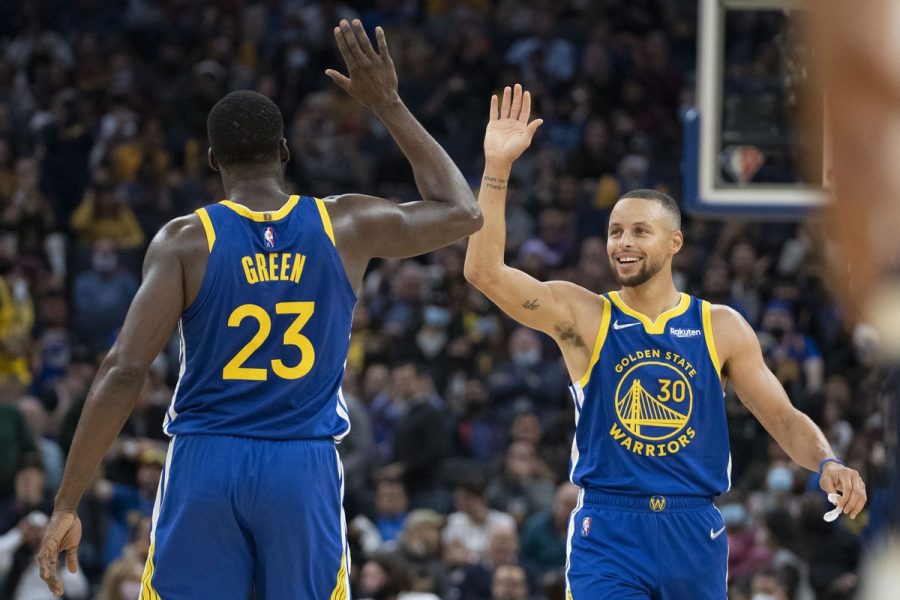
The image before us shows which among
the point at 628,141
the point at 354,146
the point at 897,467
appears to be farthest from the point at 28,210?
the point at 897,467

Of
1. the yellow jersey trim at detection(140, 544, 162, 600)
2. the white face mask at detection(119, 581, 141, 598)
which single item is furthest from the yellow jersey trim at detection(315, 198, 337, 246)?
the white face mask at detection(119, 581, 141, 598)

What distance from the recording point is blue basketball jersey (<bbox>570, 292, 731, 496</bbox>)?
6.02m

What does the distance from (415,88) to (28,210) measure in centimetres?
544

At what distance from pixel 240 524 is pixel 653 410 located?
2.10 metres

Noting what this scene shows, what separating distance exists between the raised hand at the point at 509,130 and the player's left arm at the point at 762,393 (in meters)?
1.19

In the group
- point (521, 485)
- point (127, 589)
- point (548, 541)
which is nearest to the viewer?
point (127, 589)

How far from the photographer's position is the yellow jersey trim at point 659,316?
6328 millimetres

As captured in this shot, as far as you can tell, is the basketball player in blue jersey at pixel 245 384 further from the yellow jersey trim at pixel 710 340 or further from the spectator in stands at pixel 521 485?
the spectator in stands at pixel 521 485

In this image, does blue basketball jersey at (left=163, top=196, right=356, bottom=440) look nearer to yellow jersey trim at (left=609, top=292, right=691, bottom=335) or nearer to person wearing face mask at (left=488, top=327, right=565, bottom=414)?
yellow jersey trim at (left=609, top=292, right=691, bottom=335)

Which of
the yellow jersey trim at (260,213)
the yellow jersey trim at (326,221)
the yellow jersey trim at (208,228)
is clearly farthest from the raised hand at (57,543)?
the yellow jersey trim at (326,221)

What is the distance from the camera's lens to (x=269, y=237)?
495 centimetres

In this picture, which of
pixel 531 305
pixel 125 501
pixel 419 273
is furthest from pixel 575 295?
pixel 419 273

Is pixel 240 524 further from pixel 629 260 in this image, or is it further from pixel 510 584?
pixel 510 584

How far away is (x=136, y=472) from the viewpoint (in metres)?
12.4
